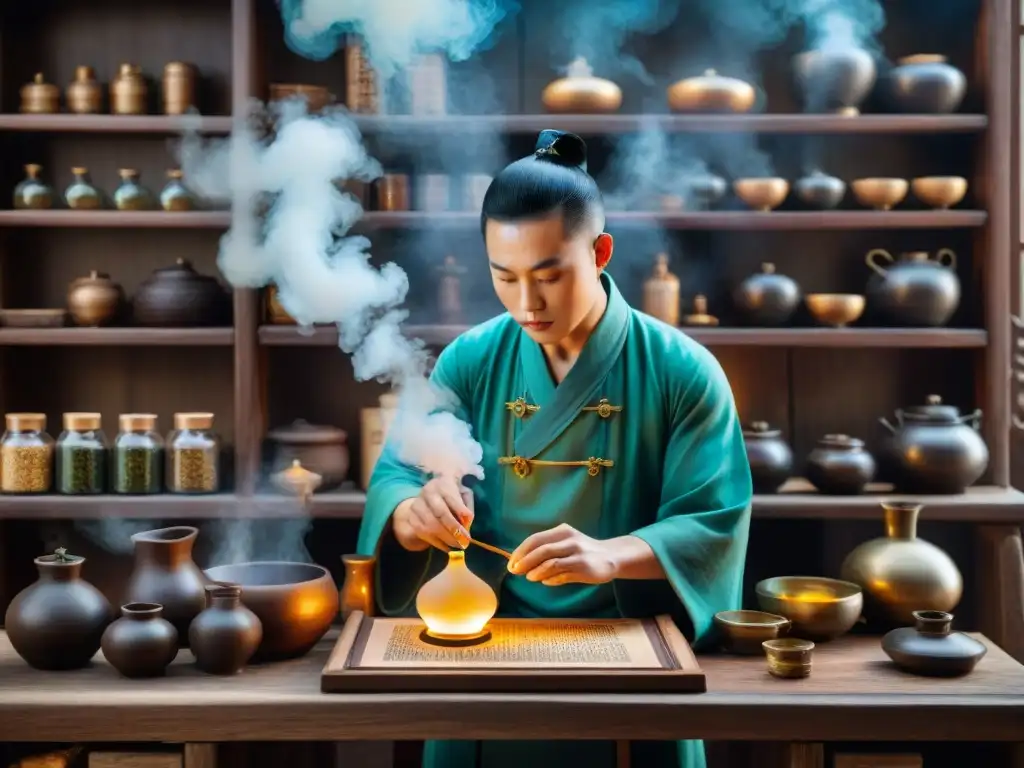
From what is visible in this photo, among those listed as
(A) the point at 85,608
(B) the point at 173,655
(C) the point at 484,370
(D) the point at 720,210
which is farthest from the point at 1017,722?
(D) the point at 720,210

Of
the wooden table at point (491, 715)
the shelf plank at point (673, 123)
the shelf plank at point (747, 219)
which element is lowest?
the wooden table at point (491, 715)

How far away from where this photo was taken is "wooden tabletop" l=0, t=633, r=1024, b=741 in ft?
6.14

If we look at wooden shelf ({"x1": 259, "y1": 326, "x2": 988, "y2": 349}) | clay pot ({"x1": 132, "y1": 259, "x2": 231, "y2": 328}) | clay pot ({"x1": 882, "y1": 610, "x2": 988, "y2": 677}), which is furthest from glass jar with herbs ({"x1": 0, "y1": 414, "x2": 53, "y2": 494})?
clay pot ({"x1": 882, "y1": 610, "x2": 988, "y2": 677})

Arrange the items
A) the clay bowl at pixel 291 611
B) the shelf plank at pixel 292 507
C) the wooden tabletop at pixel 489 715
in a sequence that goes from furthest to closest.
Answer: the shelf plank at pixel 292 507
the clay bowl at pixel 291 611
the wooden tabletop at pixel 489 715

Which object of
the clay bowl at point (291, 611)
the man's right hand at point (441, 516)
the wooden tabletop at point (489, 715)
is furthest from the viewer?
the man's right hand at point (441, 516)

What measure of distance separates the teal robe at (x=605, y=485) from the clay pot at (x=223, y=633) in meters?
0.40

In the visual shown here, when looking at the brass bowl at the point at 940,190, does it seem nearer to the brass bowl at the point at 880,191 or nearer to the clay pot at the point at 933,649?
the brass bowl at the point at 880,191

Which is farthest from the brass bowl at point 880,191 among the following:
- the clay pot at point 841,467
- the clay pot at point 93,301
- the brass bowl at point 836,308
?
the clay pot at point 93,301

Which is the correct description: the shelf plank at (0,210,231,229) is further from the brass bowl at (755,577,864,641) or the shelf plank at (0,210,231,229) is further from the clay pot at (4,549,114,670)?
the brass bowl at (755,577,864,641)

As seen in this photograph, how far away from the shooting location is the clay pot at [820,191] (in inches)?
150

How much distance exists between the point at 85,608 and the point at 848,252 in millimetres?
2988

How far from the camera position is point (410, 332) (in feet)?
12.3

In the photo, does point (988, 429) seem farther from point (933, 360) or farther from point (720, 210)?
point (720, 210)

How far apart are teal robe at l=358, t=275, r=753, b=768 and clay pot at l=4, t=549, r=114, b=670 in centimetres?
56
